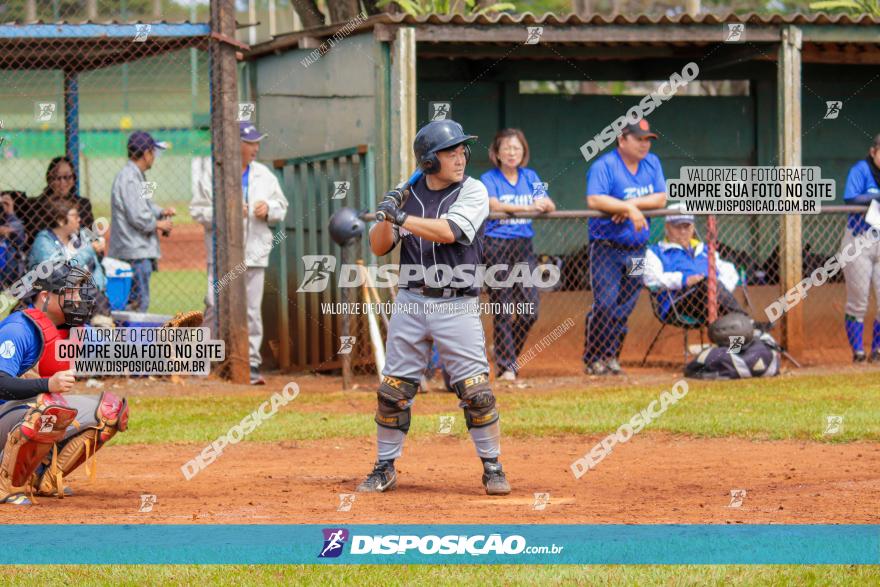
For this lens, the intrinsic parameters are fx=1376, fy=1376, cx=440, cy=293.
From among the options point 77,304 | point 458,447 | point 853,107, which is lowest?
point 458,447

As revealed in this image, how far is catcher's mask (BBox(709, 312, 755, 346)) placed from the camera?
12.0 meters

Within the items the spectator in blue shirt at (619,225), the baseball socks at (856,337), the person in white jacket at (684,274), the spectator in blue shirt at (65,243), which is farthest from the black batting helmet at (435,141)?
the baseball socks at (856,337)

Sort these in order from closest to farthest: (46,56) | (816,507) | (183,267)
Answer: (816,507), (46,56), (183,267)

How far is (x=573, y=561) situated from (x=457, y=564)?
474 mm

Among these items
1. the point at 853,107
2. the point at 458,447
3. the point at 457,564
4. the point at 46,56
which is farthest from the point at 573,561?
the point at 853,107

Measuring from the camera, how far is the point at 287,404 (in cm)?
1116

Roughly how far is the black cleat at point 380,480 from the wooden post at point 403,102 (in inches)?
203

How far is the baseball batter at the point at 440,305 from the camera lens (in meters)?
7.18

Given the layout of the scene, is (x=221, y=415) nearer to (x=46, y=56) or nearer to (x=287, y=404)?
(x=287, y=404)

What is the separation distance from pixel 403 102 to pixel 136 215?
2618 mm

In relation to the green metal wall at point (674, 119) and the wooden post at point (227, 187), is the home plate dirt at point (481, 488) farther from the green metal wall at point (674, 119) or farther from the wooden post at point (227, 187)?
the green metal wall at point (674, 119)

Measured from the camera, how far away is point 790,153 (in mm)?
13016

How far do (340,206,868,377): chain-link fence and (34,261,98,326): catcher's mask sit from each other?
5.32 m

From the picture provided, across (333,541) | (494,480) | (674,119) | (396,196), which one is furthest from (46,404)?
(674,119)
